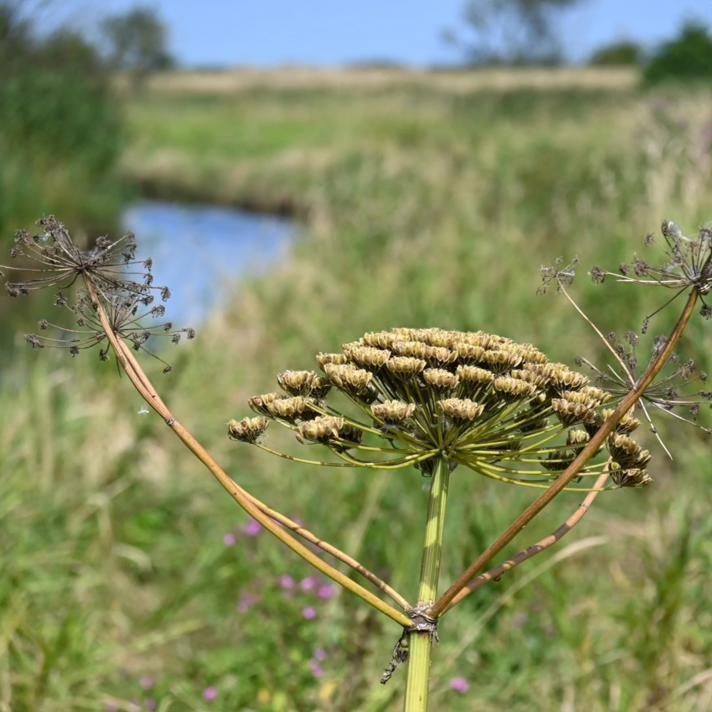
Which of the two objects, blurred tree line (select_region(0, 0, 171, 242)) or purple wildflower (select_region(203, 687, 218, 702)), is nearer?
purple wildflower (select_region(203, 687, 218, 702))

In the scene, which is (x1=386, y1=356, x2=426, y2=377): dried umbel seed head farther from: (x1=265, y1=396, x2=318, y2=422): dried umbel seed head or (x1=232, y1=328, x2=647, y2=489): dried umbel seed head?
(x1=265, y1=396, x2=318, y2=422): dried umbel seed head

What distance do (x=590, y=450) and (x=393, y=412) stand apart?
245 millimetres

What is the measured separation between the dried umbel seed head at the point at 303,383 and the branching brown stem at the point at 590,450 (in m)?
0.34

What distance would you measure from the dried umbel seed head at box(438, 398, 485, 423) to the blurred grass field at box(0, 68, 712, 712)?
1.68 m

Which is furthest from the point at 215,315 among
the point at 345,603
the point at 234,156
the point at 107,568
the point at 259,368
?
the point at 234,156

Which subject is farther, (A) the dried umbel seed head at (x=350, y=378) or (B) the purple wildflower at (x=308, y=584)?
(B) the purple wildflower at (x=308, y=584)

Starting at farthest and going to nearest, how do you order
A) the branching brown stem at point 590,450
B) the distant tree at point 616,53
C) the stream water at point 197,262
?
1. the distant tree at point 616,53
2. the stream water at point 197,262
3. the branching brown stem at point 590,450

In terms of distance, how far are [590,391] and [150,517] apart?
394 centimetres

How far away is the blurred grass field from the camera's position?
323 centimetres

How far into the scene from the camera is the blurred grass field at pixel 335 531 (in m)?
3.23

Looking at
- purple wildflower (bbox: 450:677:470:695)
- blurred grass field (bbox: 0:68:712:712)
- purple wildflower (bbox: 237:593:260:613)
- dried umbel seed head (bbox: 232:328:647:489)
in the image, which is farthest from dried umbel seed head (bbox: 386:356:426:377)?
purple wildflower (bbox: 237:593:260:613)

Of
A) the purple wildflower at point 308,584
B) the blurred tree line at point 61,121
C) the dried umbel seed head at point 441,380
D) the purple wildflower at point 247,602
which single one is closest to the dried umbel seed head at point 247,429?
the dried umbel seed head at point 441,380

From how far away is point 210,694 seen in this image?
2.99 meters

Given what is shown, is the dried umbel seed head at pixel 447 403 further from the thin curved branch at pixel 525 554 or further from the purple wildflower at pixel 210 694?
the purple wildflower at pixel 210 694
